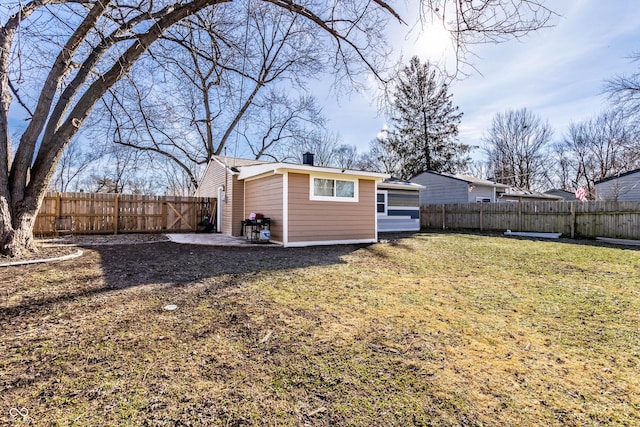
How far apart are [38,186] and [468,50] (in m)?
7.79

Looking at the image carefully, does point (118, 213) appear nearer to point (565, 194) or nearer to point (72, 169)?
point (72, 169)

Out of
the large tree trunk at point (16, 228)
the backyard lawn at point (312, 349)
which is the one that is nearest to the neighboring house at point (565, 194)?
the backyard lawn at point (312, 349)

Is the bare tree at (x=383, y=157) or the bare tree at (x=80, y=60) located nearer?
the bare tree at (x=80, y=60)

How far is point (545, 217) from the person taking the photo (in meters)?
13.1

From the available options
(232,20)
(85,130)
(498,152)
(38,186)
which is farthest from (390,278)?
(498,152)

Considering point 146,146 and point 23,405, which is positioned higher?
point 146,146

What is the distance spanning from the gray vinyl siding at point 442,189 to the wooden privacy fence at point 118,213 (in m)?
12.1

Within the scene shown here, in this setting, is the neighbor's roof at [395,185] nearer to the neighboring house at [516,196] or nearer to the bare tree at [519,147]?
the neighboring house at [516,196]

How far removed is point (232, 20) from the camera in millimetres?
6453

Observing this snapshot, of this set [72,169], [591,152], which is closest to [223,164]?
[72,169]

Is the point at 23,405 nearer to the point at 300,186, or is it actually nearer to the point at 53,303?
the point at 53,303

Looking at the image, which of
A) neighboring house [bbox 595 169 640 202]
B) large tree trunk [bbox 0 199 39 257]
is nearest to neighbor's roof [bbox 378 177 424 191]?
neighboring house [bbox 595 169 640 202]

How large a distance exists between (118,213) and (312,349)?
12316 mm

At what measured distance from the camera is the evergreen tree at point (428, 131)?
2502cm
